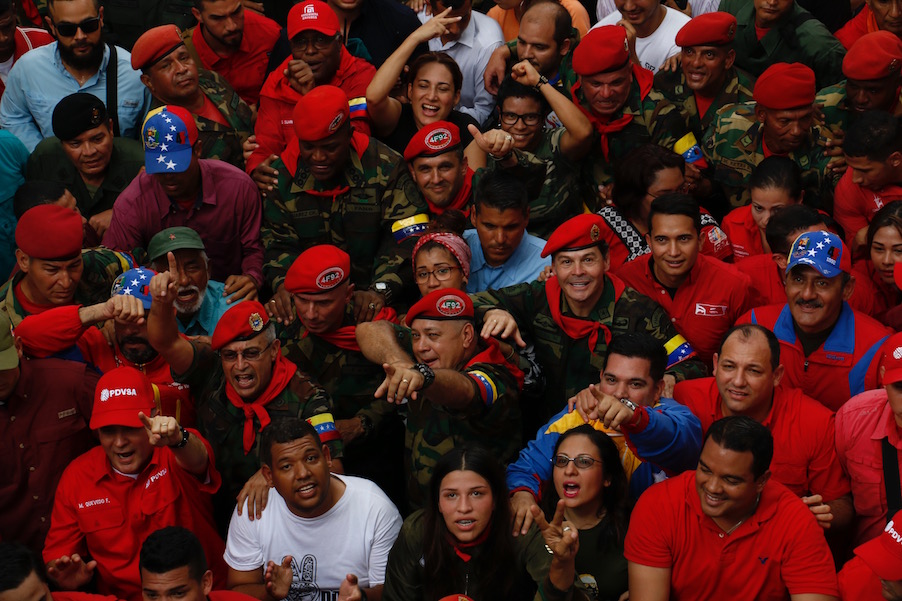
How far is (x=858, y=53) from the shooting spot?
296 inches

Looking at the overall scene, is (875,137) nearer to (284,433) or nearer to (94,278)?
(284,433)

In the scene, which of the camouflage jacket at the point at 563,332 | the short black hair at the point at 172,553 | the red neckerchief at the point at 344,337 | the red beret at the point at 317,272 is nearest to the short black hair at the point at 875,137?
the camouflage jacket at the point at 563,332

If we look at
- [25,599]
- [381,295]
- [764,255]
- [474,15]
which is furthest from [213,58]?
[25,599]

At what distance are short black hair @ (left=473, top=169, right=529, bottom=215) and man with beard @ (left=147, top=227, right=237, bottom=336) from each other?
4.97ft

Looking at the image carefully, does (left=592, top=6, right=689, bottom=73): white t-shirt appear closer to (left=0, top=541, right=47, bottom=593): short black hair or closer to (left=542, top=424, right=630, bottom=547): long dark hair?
(left=542, top=424, right=630, bottom=547): long dark hair

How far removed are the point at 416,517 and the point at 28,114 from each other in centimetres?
435

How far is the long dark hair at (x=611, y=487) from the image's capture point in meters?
5.57

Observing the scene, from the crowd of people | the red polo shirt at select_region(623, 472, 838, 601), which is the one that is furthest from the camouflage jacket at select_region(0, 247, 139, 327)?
the red polo shirt at select_region(623, 472, 838, 601)

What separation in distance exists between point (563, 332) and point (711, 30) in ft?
7.78

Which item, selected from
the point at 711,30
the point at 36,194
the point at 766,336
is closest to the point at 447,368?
the point at 766,336

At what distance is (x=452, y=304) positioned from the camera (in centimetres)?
618

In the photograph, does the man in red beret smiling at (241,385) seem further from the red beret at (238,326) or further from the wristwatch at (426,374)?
the wristwatch at (426,374)

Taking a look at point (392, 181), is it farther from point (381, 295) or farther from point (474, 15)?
point (474, 15)

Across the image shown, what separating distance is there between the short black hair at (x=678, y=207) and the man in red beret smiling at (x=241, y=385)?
201cm
